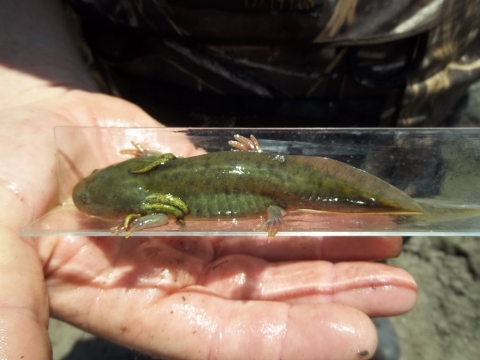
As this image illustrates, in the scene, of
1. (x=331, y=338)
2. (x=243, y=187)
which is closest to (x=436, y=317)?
(x=331, y=338)

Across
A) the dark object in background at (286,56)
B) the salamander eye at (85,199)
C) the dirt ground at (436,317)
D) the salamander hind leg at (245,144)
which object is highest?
the dark object in background at (286,56)

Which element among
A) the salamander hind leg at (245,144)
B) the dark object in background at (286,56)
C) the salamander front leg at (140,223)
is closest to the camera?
the salamander front leg at (140,223)

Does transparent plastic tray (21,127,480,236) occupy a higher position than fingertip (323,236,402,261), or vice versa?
transparent plastic tray (21,127,480,236)

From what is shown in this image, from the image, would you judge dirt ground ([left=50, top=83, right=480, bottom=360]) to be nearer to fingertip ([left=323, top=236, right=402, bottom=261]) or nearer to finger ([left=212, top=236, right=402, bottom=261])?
finger ([left=212, top=236, right=402, bottom=261])

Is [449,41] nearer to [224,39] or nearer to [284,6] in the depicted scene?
[284,6]

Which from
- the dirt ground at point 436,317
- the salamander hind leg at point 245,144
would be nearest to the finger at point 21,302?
the salamander hind leg at point 245,144

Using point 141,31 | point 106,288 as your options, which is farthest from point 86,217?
point 141,31

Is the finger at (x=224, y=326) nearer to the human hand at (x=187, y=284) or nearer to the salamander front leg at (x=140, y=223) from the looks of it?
the human hand at (x=187, y=284)

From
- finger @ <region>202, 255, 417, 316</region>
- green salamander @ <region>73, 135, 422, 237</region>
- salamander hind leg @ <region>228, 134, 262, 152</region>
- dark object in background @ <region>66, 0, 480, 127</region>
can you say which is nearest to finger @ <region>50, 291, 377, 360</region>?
finger @ <region>202, 255, 417, 316</region>
